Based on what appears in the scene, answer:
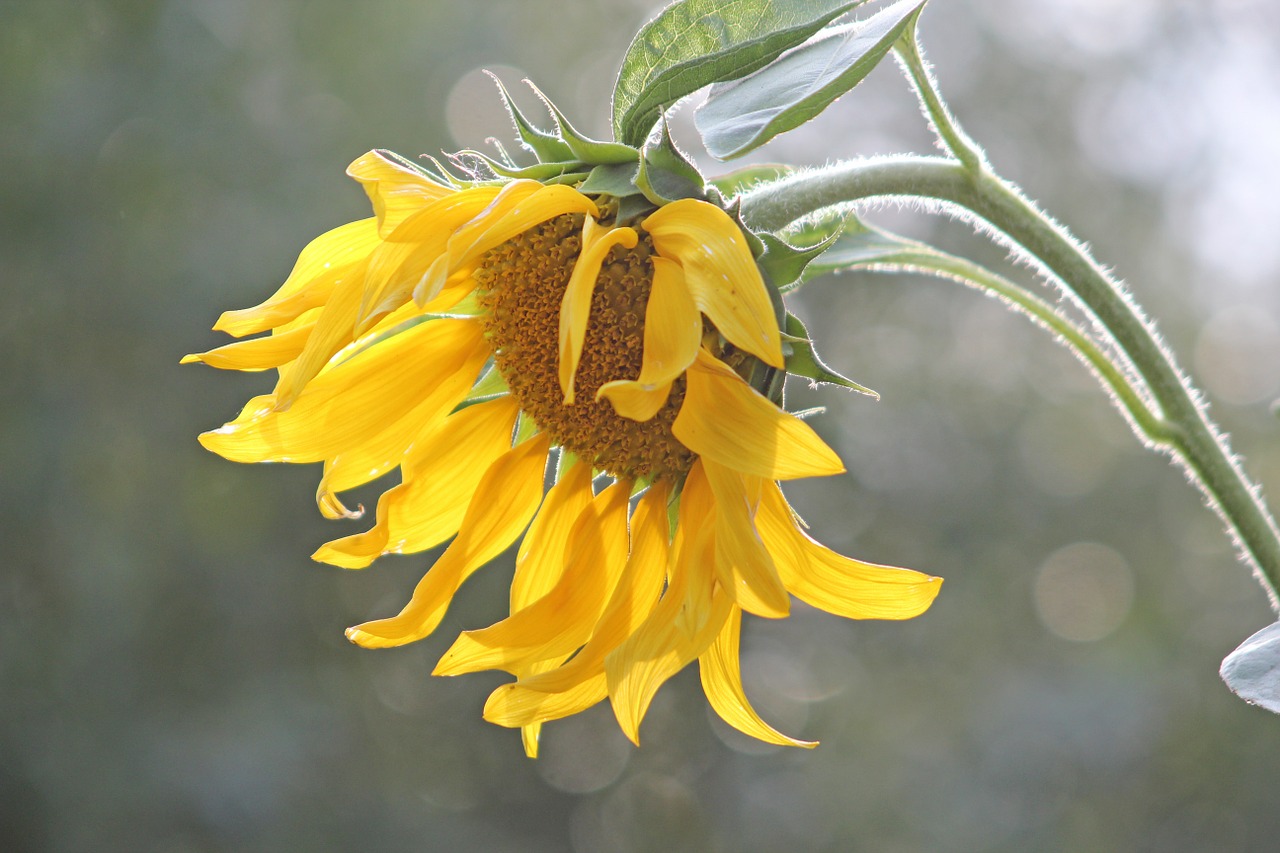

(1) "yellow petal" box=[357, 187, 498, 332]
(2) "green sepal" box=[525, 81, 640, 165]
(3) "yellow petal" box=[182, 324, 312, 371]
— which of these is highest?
(2) "green sepal" box=[525, 81, 640, 165]

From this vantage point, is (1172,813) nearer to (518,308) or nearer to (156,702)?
(156,702)

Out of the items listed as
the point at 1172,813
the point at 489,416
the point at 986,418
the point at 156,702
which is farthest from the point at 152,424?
the point at 1172,813

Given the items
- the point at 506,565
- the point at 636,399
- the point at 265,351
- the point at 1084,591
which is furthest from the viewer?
the point at 1084,591

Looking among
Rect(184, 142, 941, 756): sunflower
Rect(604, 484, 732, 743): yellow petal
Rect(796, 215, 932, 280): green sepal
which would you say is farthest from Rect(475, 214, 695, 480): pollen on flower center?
Rect(796, 215, 932, 280): green sepal

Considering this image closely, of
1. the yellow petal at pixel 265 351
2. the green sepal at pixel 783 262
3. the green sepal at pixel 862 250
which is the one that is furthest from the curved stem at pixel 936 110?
the yellow petal at pixel 265 351

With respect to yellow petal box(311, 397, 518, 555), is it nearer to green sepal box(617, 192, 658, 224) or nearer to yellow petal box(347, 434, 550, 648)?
yellow petal box(347, 434, 550, 648)

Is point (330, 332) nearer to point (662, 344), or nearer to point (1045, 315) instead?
point (662, 344)

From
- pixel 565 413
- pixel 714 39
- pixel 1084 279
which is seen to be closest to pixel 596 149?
pixel 714 39
